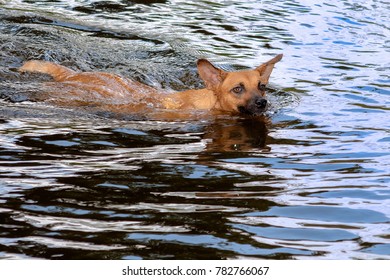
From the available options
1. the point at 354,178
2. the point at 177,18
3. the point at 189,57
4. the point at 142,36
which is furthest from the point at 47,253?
the point at 177,18

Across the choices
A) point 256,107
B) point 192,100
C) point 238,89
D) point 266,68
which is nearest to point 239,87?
point 238,89

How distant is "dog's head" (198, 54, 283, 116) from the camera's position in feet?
29.6

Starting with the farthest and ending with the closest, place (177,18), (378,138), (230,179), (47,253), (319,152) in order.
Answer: (177,18)
(378,138)
(319,152)
(230,179)
(47,253)

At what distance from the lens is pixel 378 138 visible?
7.73 metres

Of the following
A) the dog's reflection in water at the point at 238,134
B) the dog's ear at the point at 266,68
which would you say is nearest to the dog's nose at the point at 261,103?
the dog's reflection in water at the point at 238,134

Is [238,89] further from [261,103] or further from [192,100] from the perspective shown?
[192,100]

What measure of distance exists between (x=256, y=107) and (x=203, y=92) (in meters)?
0.80

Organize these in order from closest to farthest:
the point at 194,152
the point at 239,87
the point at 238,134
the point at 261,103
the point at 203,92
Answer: the point at 194,152, the point at 238,134, the point at 261,103, the point at 239,87, the point at 203,92

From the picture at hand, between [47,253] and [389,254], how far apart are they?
1.89 metres

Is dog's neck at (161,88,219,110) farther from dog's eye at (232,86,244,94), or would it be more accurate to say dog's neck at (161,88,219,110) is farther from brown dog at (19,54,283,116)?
dog's eye at (232,86,244,94)

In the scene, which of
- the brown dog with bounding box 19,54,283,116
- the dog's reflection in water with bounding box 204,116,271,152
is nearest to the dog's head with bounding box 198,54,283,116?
the brown dog with bounding box 19,54,283,116

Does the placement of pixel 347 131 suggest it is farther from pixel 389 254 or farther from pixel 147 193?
pixel 389 254

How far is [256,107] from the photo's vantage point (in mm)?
8953

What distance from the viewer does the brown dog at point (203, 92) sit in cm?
909
